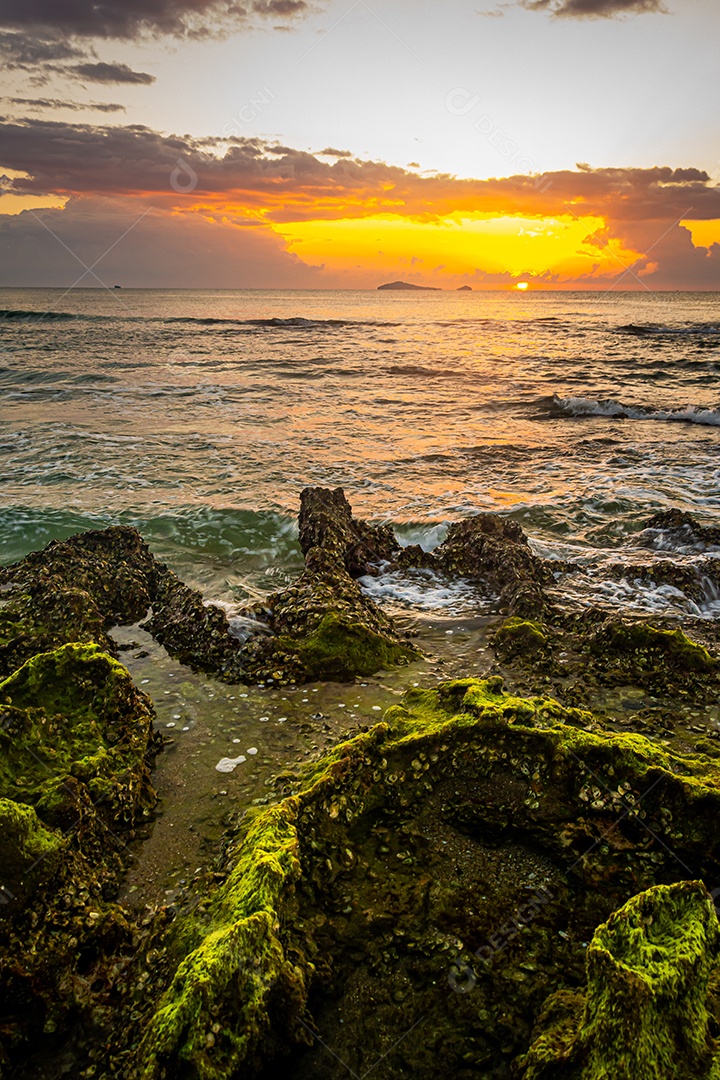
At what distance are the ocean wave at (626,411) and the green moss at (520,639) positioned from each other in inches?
742

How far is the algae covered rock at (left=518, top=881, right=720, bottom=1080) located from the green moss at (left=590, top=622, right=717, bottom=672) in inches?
157

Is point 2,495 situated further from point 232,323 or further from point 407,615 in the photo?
point 232,323

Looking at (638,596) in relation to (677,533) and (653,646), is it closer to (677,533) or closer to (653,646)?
(653,646)

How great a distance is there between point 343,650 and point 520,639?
6.42ft

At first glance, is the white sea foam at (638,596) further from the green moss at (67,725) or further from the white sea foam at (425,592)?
the green moss at (67,725)

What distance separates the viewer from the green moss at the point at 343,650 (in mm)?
6746

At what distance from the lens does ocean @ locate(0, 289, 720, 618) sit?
11.7 m

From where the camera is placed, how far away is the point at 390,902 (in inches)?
140

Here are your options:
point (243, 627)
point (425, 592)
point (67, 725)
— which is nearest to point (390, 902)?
point (67, 725)

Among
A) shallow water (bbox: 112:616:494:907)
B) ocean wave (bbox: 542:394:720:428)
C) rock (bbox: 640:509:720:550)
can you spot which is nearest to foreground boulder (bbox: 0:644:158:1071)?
shallow water (bbox: 112:616:494:907)

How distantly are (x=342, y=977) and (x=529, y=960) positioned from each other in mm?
930

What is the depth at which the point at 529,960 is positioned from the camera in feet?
10.5

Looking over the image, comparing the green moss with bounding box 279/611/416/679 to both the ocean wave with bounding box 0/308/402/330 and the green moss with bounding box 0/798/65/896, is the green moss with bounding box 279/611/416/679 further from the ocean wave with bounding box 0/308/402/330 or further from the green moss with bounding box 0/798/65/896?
the ocean wave with bounding box 0/308/402/330

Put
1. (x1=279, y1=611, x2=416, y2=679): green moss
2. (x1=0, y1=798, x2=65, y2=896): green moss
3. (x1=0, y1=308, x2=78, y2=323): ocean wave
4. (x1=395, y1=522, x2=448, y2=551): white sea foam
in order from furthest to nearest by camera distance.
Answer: (x1=0, y1=308, x2=78, y2=323): ocean wave < (x1=395, y1=522, x2=448, y2=551): white sea foam < (x1=279, y1=611, x2=416, y2=679): green moss < (x1=0, y1=798, x2=65, y2=896): green moss
